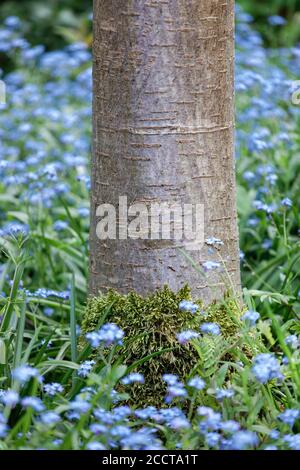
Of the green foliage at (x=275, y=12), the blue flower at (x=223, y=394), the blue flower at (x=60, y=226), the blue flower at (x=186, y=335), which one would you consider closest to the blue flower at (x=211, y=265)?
the blue flower at (x=186, y=335)

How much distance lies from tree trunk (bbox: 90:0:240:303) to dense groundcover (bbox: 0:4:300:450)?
0.12 m

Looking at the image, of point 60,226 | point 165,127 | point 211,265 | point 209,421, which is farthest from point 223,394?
point 60,226

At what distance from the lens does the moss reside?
2.41 meters

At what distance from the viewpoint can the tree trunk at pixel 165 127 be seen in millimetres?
2330

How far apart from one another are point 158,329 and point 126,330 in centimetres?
11

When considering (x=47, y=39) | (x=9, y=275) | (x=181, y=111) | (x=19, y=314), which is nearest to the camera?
(x=181, y=111)

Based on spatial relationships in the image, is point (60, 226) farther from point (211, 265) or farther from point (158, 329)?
point (211, 265)

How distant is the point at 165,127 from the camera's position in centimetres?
238

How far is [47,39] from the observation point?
7211mm

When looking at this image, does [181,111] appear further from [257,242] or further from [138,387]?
[257,242]

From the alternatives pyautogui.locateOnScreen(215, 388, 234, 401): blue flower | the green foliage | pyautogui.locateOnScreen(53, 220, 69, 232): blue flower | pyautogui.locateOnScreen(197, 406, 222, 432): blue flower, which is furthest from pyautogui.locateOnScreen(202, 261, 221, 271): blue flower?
the green foliage

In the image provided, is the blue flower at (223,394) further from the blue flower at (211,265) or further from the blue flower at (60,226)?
the blue flower at (60,226)
